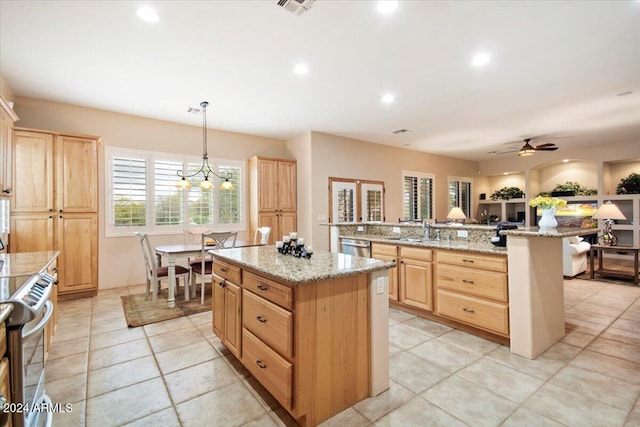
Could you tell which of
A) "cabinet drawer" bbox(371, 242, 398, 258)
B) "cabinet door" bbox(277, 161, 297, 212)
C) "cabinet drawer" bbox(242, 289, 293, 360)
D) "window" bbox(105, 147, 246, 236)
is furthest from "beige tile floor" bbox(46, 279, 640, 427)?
"cabinet door" bbox(277, 161, 297, 212)

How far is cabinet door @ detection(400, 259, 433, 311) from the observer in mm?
3438

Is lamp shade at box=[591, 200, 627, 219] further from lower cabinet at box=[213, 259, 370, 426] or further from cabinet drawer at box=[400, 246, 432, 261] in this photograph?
lower cabinet at box=[213, 259, 370, 426]

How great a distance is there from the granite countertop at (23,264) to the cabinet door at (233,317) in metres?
1.29

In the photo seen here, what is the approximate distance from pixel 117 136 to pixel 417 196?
23.6ft

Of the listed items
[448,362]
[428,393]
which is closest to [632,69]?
[448,362]

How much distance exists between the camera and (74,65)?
350cm

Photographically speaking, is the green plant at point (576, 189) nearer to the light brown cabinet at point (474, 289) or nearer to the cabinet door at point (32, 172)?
the light brown cabinet at point (474, 289)

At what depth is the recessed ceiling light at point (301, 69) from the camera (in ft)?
11.6

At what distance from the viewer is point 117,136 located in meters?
5.13

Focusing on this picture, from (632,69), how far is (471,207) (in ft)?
23.1

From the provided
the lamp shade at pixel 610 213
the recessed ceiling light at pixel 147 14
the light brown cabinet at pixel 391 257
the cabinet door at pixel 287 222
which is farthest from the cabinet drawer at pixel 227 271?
the lamp shade at pixel 610 213

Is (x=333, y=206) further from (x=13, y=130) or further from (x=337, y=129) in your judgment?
(x=13, y=130)

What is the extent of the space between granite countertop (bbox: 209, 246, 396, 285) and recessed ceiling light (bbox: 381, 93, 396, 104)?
2.94m

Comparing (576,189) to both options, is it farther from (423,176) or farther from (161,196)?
(161,196)
